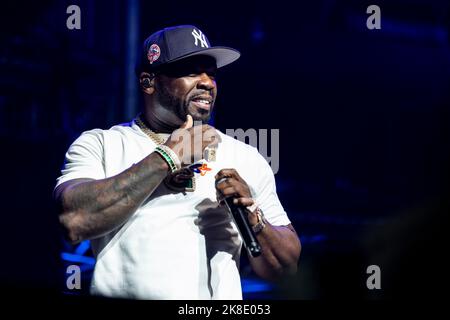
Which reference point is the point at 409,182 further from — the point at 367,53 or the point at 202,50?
the point at 202,50

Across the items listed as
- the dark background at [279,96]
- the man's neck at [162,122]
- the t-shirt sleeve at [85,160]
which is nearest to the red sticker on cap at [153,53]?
the man's neck at [162,122]

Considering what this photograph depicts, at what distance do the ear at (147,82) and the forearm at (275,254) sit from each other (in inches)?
30.3

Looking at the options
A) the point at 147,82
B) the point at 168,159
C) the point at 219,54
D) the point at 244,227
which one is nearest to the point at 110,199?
the point at 168,159

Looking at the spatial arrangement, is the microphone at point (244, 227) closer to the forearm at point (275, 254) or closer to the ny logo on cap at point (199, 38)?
the forearm at point (275, 254)

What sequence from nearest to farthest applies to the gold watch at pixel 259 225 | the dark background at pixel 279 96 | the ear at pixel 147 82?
the gold watch at pixel 259 225, the ear at pixel 147 82, the dark background at pixel 279 96

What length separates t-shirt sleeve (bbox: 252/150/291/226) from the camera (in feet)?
7.71

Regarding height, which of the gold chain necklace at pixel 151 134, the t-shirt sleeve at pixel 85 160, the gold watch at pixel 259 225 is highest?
the gold chain necklace at pixel 151 134

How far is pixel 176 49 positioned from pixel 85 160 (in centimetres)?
57

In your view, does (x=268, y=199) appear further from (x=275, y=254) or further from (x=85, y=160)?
(x=85, y=160)

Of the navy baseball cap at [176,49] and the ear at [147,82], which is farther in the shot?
the ear at [147,82]

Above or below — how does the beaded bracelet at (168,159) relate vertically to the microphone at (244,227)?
above

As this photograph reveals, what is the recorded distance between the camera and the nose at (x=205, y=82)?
232 cm
